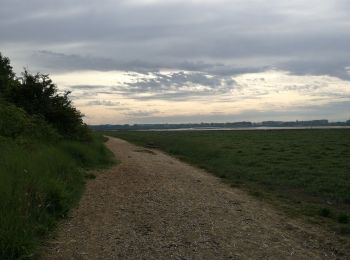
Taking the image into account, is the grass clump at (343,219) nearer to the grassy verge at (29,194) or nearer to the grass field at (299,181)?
the grass field at (299,181)

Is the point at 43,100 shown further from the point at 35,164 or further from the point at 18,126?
the point at 35,164

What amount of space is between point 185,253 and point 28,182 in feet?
11.7

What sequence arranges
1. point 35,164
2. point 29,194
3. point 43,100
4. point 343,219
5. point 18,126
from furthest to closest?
1. point 43,100
2. point 18,126
3. point 35,164
4. point 343,219
5. point 29,194

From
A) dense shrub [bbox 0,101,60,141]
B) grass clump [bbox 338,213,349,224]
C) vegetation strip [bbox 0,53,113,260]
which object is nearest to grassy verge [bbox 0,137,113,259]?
vegetation strip [bbox 0,53,113,260]

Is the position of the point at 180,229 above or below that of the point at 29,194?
below

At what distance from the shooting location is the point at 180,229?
26.4 ft

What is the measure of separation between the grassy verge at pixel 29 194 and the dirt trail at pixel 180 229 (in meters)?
0.36

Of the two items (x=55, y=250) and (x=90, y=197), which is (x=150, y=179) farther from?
(x=55, y=250)

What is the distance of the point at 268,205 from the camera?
11141 mm

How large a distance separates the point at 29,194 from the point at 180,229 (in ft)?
8.98

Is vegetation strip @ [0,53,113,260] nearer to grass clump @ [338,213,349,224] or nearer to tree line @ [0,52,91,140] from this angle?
tree line @ [0,52,91,140]

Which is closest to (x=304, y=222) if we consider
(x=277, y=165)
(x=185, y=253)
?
(x=185, y=253)

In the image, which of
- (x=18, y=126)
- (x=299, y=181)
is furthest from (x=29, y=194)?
(x=299, y=181)

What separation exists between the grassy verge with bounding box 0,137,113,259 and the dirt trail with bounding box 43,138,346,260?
0.36 m
